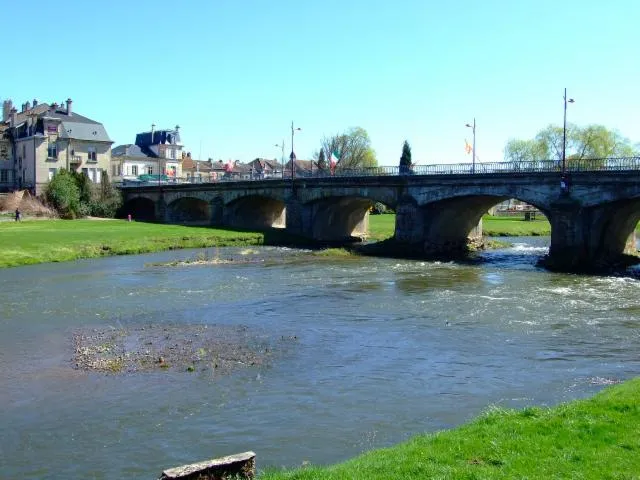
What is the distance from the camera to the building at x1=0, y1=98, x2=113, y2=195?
325 feet

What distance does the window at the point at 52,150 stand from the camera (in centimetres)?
9988

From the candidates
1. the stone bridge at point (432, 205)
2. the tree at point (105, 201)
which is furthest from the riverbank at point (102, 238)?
the tree at point (105, 201)

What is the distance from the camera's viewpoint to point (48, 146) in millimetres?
99750

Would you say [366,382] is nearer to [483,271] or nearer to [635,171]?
[483,271]

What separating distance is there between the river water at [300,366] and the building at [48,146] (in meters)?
60.8

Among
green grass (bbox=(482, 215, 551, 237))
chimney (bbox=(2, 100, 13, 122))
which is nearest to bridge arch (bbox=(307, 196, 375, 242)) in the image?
green grass (bbox=(482, 215, 551, 237))

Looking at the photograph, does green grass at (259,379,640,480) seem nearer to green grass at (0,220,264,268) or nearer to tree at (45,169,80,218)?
green grass at (0,220,264,268)

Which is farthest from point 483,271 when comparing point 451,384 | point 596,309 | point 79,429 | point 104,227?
point 104,227

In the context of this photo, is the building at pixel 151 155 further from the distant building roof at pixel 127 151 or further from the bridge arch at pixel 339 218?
the bridge arch at pixel 339 218

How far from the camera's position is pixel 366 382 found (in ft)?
65.4

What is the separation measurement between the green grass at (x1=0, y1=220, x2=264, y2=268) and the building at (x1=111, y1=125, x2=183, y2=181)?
53.4 meters

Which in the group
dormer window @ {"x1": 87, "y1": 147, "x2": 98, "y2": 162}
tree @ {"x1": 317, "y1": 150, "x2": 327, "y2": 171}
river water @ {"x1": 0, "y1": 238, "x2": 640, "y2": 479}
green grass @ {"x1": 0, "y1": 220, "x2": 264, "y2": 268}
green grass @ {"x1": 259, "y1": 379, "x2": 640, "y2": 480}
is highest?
tree @ {"x1": 317, "y1": 150, "x2": 327, "y2": 171}

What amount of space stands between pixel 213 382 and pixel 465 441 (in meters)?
9.05

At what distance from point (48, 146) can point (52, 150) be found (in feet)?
3.07
